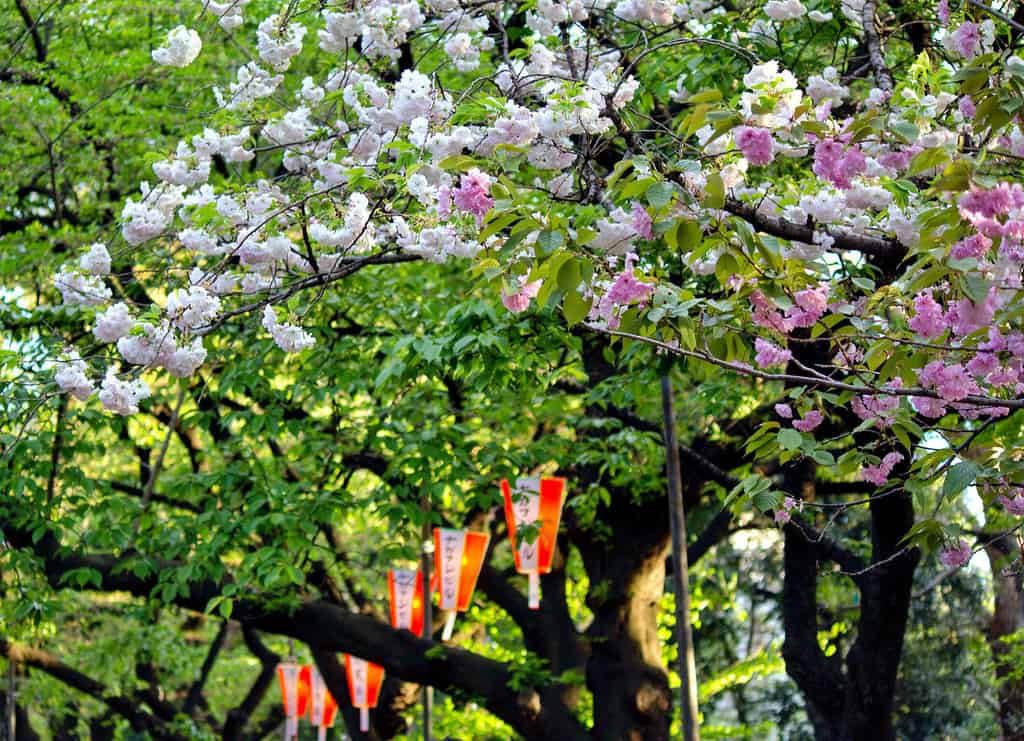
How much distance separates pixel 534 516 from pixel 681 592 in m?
1.74

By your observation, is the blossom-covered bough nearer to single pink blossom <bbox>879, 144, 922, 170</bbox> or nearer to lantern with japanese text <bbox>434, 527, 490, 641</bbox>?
single pink blossom <bbox>879, 144, 922, 170</bbox>

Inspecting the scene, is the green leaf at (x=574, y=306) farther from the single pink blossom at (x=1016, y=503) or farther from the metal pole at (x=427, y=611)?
the metal pole at (x=427, y=611)

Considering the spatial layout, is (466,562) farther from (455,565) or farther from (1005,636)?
(1005,636)

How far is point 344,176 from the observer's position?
5.11 metres

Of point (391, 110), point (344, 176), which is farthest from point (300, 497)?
point (391, 110)

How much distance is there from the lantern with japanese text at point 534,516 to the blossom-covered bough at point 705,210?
5.58 ft

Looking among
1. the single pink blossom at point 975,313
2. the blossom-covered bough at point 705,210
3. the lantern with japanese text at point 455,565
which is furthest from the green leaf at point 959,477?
the lantern with japanese text at point 455,565

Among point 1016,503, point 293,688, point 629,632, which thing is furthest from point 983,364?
point 293,688

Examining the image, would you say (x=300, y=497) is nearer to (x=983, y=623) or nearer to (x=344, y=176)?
(x=344, y=176)

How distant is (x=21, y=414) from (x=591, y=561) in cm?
435

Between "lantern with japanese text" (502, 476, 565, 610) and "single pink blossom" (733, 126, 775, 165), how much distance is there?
476 cm

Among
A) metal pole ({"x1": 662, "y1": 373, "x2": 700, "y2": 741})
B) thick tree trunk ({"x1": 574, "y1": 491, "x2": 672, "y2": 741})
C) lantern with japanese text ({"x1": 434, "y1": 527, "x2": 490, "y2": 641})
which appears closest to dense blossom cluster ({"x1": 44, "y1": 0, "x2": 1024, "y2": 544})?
metal pole ({"x1": 662, "y1": 373, "x2": 700, "y2": 741})

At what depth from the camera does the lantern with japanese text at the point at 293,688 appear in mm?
12867

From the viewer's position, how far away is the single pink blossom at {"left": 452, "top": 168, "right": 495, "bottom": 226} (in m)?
3.48
